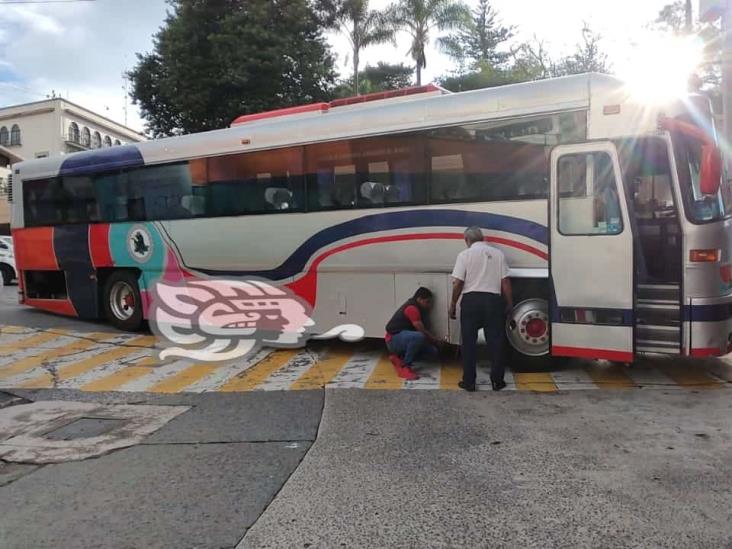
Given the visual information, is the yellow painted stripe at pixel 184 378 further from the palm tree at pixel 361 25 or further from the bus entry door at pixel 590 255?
the palm tree at pixel 361 25

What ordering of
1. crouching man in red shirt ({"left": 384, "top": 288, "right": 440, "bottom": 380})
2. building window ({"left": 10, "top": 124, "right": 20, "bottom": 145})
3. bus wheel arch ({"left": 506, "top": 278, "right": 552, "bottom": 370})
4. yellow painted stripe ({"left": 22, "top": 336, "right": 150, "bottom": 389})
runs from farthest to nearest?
building window ({"left": 10, "top": 124, "right": 20, "bottom": 145})
yellow painted stripe ({"left": 22, "top": 336, "right": 150, "bottom": 389})
crouching man in red shirt ({"left": 384, "top": 288, "right": 440, "bottom": 380})
bus wheel arch ({"left": 506, "top": 278, "right": 552, "bottom": 370})

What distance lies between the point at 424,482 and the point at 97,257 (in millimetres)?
8478

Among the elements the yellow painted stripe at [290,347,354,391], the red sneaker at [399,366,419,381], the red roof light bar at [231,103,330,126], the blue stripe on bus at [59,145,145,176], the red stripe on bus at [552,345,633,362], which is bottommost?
the yellow painted stripe at [290,347,354,391]

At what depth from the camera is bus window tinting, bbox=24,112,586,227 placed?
6.64 m

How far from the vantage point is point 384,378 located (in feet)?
23.2

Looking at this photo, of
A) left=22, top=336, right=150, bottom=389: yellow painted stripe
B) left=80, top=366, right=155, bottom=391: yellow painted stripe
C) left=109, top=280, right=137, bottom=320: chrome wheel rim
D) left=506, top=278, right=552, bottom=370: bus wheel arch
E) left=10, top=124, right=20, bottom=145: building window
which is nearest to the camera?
left=506, top=278, right=552, bottom=370: bus wheel arch

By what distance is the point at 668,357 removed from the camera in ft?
24.9

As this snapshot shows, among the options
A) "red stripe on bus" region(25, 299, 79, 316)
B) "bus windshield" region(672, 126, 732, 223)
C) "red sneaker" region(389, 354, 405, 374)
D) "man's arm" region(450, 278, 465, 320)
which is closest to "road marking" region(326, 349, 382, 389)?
"red sneaker" region(389, 354, 405, 374)

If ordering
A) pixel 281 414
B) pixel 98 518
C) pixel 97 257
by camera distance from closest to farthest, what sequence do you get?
1. pixel 98 518
2. pixel 281 414
3. pixel 97 257

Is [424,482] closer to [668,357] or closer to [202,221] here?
[668,357]

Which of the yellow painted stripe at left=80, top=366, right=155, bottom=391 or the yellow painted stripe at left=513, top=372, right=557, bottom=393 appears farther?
the yellow painted stripe at left=80, top=366, right=155, bottom=391

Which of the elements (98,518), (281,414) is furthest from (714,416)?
(98,518)

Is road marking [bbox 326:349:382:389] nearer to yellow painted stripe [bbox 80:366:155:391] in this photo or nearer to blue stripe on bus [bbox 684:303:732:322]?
yellow painted stripe [bbox 80:366:155:391]

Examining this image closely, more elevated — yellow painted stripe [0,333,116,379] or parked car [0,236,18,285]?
parked car [0,236,18,285]
